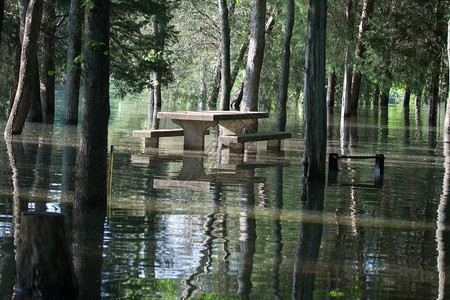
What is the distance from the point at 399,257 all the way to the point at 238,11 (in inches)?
1313

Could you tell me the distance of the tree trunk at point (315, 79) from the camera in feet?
39.0

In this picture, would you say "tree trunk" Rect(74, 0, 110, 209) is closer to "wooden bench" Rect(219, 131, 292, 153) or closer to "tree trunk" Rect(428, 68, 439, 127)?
"wooden bench" Rect(219, 131, 292, 153)

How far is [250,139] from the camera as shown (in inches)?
663

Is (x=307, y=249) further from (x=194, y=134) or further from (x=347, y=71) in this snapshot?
(x=347, y=71)

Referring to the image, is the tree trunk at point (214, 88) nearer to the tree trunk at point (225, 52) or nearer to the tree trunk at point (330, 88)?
the tree trunk at point (330, 88)

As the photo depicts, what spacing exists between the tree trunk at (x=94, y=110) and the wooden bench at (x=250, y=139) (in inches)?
300

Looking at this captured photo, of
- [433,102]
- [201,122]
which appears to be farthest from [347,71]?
[201,122]

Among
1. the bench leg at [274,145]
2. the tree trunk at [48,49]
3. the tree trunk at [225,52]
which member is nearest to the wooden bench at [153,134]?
the bench leg at [274,145]

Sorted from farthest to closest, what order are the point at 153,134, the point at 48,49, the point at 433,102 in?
1. the point at 433,102
2. the point at 48,49
3. the point at 153,134

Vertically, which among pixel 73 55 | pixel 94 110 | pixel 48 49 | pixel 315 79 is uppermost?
pixel 48 49

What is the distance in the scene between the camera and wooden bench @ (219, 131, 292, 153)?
16.5m

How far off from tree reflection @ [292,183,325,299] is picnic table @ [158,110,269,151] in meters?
5.94

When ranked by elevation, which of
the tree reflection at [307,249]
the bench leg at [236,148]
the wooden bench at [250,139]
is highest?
the wooden bench at [250,139]

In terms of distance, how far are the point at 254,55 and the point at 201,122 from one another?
375 centimetres
